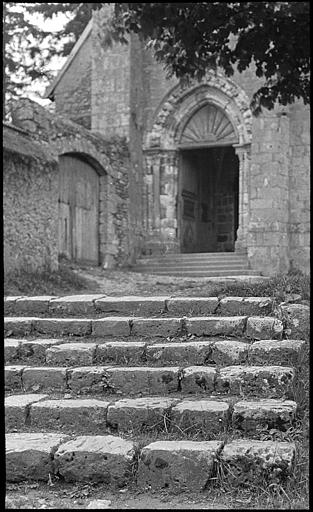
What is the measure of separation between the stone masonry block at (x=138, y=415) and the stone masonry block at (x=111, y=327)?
4.89ft

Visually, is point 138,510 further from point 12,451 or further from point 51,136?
point 51,136

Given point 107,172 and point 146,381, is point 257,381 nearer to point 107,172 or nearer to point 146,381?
point 146,381

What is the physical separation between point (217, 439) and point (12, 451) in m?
1.17

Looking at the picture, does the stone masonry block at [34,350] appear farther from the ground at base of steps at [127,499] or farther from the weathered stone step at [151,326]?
the ground at base of steps at [127,499]

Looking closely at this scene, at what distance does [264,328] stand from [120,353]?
3.84 feet

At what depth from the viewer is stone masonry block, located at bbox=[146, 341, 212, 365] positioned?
5.11 m

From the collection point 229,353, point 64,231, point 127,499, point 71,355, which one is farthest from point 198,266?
point 127,499

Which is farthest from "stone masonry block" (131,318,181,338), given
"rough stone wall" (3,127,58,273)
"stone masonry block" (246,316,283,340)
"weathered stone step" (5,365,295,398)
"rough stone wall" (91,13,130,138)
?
"rough stone wall" (91,13,130,138)

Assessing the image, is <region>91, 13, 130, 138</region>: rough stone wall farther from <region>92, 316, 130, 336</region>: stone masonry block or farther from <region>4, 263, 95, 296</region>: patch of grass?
<region>92, 316, 130, 336</region>: stone masonry block

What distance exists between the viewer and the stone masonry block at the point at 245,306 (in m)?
5.99

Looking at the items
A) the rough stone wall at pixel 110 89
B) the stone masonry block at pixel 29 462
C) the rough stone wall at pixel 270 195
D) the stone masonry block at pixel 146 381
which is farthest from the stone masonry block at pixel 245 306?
the rough stone wall at pixel 110 89

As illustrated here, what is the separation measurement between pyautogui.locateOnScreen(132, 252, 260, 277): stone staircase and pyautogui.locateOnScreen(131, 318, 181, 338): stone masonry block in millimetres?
7683

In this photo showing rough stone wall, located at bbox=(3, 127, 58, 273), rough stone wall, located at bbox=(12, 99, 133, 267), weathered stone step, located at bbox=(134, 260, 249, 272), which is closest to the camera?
rough stone wall, located at bbox=(3, 127, 58, 273)

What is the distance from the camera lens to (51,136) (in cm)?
1225
